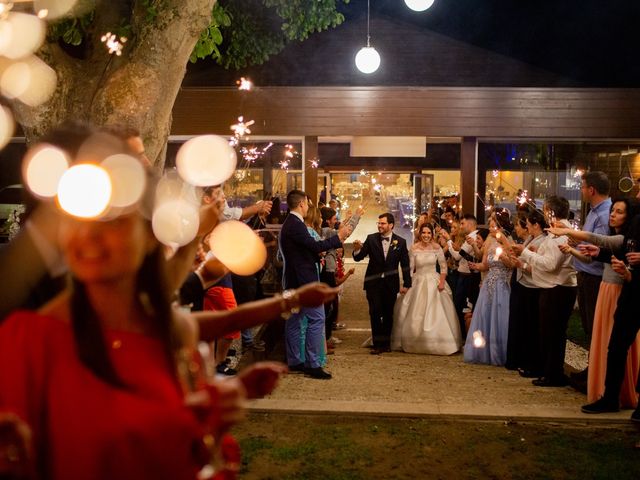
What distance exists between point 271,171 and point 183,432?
16039 millimetres

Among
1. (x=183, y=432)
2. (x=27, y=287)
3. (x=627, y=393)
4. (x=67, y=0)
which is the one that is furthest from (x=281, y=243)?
(x=183, y=432)

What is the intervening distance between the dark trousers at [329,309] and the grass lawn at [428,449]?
3.11 meters

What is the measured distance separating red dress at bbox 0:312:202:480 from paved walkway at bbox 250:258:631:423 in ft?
17.1

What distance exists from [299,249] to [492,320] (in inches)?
110

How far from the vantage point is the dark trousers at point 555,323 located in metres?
7.61

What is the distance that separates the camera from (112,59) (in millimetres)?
6379

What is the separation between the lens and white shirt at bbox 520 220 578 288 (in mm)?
7539

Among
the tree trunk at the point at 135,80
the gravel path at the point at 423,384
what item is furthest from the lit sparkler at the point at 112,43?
the gravel path at the point at 423,384

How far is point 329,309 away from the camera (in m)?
10.2

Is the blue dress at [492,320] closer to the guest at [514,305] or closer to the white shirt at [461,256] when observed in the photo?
the guest at [514,305]

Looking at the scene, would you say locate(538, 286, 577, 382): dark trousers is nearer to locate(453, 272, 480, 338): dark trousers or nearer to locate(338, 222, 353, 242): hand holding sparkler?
locate(338, 222, 353, 242): hand holding sparkler

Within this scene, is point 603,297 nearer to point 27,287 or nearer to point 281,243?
point 281,243

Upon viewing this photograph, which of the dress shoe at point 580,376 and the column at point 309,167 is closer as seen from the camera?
the dress shoe at point 580,376

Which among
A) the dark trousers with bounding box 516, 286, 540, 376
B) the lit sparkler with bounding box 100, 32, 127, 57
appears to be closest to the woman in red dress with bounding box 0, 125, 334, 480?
the lit sparkler with bounding box 100, 32, 127, 57
